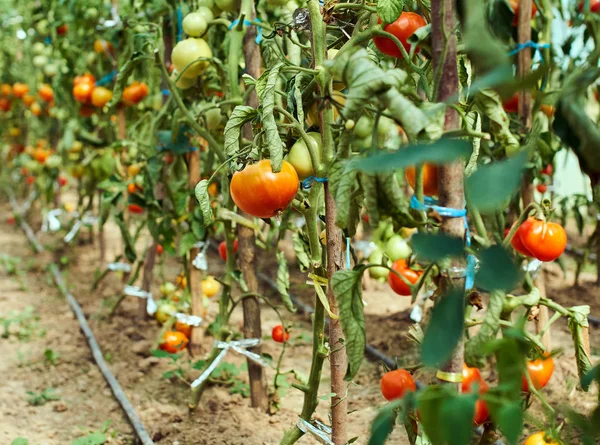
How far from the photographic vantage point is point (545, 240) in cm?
146

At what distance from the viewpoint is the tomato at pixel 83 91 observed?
3016mm

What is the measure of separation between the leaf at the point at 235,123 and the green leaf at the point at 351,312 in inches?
16.7

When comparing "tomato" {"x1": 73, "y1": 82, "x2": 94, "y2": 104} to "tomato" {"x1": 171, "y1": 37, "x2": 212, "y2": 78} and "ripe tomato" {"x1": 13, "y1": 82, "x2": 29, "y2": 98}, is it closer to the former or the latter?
"tomato" {"x1": 171, "y1": 37, "x2": 212, "y2": 78}

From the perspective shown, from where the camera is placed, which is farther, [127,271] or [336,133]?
[127,271]

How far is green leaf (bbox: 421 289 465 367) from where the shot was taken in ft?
1.95

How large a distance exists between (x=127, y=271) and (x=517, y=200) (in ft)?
6.97

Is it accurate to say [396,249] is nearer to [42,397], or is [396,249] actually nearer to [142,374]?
[142,374]

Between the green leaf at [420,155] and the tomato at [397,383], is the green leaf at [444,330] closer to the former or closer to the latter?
the green leaf at [420,155]

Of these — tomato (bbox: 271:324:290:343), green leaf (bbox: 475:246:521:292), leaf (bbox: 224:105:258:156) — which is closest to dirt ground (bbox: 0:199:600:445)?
tomato (bbox: 271:324:290:343)

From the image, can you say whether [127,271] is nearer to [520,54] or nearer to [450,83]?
[520,54]

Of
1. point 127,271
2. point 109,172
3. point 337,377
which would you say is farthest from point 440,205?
point 127,271

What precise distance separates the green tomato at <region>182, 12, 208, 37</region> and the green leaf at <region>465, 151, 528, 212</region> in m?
1.50

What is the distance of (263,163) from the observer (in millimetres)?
1145

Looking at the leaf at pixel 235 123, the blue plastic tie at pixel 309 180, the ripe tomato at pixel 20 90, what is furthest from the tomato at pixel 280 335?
the ripe tomato at pixel 20 90
